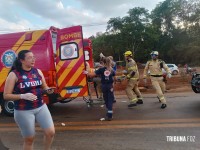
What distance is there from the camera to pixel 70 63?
331 inches

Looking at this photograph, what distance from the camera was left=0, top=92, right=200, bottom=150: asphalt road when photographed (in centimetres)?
561

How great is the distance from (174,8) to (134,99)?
71.5m

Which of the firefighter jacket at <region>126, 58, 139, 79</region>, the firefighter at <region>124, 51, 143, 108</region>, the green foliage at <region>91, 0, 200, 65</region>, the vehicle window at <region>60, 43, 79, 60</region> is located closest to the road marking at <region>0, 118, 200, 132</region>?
the vehicle window at <region>60, 43, 79, 60</region>

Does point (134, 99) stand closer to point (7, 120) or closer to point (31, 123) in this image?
point (7, 120)

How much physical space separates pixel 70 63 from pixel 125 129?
103 inches

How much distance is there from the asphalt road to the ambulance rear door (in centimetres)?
79

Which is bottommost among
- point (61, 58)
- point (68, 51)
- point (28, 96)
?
point (28, 96)

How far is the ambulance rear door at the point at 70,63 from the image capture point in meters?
8.30

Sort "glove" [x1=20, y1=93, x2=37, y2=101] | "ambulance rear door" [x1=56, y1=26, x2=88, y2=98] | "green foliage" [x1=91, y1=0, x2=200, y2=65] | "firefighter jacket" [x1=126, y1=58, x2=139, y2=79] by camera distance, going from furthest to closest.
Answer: "green foliage" [x1=91, y1=0, x2=200, y2=65], "firefighter jacket" [x1=126, y1=58, x2=139, y2=79], "ambulance rear door" [x1=56, y1=26, x2=88, y2=98], "glove" [x1=20, y1=93, x2=37, y2=101]

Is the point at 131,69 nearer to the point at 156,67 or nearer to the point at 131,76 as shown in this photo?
the point at 131,76

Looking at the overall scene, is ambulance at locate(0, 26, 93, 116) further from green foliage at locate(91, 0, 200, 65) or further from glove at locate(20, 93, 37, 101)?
green foliage at locate(91, 0, 200, 65)

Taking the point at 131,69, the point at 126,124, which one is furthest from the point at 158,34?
the point at 126,124

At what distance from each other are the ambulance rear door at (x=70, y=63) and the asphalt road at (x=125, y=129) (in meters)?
0.79

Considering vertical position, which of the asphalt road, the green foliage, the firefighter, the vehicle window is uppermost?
the green foliage
